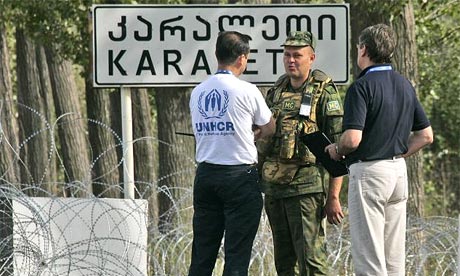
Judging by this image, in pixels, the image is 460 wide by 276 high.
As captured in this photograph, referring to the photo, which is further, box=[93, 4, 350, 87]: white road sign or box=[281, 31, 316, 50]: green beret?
box=[93, 4, 350, 87]: white road sign

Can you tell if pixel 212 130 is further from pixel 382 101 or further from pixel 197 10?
pixel 197 10

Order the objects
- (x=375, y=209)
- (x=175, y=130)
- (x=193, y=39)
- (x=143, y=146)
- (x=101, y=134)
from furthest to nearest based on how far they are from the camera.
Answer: (x=101, y=134)
(x=143, y=146)
(x=175, y=130)
(x=193, y=39)
(x=375, y=209)

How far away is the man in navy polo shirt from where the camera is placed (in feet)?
30.1

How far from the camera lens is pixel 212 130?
9438 millimetres

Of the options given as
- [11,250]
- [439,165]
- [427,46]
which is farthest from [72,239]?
[439,165]

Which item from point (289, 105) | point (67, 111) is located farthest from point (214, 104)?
point (67, 111)

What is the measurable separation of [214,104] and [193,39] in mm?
2692

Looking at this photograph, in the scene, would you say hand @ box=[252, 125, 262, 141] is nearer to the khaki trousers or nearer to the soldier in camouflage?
the soldier in camouflage

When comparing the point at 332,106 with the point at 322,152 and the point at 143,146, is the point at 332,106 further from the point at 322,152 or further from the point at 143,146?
the point at 143,146

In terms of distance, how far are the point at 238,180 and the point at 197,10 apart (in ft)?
9.76

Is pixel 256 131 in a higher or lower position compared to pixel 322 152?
higher

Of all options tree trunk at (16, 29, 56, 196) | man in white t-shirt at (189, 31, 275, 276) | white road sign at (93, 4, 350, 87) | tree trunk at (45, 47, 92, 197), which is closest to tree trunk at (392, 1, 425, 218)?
white road sign at (93, 4, 350, 87)

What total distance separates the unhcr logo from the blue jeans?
13.3 inches

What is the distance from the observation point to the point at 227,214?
954 centimetres
